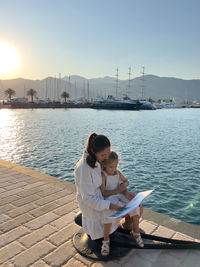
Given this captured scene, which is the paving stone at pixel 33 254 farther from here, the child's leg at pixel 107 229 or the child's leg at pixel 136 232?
the child's leg at pixel 136 232

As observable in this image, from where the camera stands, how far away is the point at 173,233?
11.9 ft

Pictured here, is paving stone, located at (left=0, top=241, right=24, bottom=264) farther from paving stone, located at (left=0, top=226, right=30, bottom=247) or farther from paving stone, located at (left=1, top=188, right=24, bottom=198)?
paving stone, located at (left=1, top=188, right=24, bottom=198)

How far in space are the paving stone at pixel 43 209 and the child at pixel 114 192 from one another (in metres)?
1.72

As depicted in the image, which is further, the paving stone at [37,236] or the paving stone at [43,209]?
the paving stone at [43,209]

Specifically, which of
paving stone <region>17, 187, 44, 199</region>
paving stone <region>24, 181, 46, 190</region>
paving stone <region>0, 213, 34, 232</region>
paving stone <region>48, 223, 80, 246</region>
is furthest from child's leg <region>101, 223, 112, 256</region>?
paving stone <region>24, 181, 46, 190</region>

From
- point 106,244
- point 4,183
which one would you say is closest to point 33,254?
point 106,244

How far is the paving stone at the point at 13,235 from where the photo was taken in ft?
10.9

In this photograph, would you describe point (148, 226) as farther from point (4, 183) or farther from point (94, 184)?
point (4, 183)

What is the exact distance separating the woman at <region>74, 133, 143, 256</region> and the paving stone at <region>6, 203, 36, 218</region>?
191cm

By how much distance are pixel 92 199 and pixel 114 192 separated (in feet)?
1.32

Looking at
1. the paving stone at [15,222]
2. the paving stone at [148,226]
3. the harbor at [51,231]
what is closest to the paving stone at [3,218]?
the harbor at [51,231]

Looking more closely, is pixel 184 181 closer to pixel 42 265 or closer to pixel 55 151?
pixel 42 265

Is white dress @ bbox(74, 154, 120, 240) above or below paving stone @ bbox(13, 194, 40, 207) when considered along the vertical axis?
above

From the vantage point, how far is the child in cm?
290
